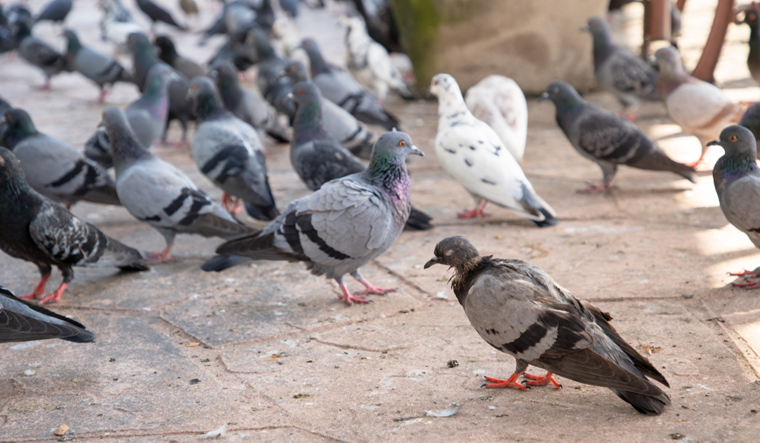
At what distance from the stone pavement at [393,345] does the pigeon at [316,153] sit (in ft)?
2.16

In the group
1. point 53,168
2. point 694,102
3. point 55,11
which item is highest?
point 55,11

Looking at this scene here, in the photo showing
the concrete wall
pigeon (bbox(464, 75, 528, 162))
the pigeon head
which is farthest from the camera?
the concrete wall

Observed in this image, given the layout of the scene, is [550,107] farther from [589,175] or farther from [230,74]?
[230,74]

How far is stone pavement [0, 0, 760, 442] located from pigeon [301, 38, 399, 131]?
1.94 m

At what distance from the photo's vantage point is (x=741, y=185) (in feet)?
12.5

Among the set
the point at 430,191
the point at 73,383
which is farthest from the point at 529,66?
the point at 73,383

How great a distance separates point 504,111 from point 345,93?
6.86 feet

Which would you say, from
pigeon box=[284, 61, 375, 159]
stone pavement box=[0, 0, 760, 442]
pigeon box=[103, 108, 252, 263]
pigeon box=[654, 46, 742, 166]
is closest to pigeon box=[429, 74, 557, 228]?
stone pavement box=[0, 0, 760, 442]

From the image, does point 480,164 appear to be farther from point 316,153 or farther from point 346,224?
point 346,224

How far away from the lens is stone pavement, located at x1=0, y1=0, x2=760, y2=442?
275 centimetres

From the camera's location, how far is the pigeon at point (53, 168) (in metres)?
5.17

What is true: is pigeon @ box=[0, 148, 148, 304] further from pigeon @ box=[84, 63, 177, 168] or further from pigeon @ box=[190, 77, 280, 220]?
pigeon @ box=[84, 63, 177, 168]

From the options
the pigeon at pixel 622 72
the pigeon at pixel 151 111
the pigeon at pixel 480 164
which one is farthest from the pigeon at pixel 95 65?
the pigeon at pixel 622 72

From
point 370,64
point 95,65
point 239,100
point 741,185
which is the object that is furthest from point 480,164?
point 95,65
